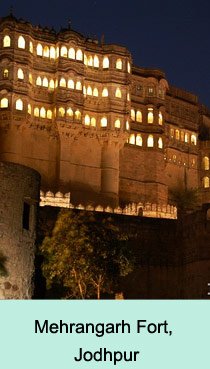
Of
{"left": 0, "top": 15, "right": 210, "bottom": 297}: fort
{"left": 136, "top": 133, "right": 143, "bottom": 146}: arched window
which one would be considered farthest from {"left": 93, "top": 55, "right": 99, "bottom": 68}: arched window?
{"left": 136, "top": 133, "right": 143, "bottom": 146}: arched window

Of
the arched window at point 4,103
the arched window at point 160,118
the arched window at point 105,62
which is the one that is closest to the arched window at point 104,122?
the arched window at point 105,62

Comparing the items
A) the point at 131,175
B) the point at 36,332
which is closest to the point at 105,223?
the point at 36,332

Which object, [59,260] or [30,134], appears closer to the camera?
[59,260]

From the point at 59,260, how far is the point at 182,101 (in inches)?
1996

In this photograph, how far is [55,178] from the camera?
67938mm

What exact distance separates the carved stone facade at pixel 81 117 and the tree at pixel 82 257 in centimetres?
3055

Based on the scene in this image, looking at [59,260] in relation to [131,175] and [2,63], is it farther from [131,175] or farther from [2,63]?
[131,175]

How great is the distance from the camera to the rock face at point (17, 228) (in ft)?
91.8

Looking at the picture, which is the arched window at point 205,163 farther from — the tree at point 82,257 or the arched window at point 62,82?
the tree at point 82,257

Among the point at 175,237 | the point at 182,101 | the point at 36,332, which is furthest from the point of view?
the point at 182,101

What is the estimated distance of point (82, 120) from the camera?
226 ft

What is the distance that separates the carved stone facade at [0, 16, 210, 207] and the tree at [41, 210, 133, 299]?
30545 millimetres

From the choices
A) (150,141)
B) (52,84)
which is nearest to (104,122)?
(52,84)

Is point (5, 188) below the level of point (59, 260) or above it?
above
